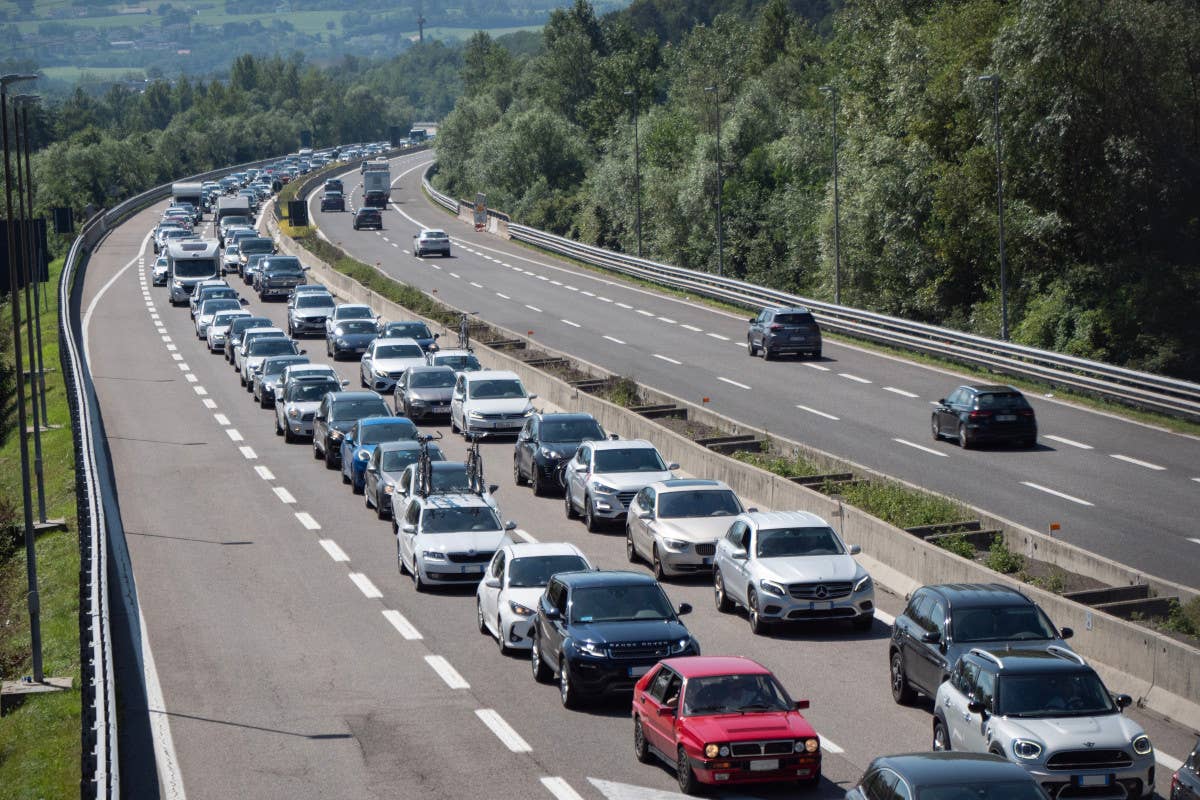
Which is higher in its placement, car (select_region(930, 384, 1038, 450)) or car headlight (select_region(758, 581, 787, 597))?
car headlight (select_region(758, 581, 787, 597))

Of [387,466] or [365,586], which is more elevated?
[387,466]

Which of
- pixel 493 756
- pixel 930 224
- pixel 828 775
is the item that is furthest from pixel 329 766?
pixel 930 224

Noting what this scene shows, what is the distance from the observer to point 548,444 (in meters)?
33.1

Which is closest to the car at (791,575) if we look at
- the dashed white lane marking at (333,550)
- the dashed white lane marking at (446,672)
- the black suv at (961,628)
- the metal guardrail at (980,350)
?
the black suv at (961,628)

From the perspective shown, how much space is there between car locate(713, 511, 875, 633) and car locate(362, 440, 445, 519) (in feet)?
27.7

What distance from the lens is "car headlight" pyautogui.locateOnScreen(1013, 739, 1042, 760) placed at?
14.3 m

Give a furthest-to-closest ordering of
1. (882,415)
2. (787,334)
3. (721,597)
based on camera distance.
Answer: (787,334) < (882,415) < (721,597)

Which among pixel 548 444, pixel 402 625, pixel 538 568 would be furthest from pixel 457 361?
pixel 538 568

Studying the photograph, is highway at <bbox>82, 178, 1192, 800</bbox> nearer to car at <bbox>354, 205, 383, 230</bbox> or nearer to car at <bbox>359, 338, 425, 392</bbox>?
car at <bbox>359, 338, 425, 392</bbox>

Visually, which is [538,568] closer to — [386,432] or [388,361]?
[386,432]

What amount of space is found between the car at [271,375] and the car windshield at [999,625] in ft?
98.8

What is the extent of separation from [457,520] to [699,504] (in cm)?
375

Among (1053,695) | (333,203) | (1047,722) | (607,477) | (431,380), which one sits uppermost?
(1053,695)

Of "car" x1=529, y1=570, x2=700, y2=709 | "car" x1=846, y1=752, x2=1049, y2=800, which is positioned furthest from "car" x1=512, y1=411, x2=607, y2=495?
"car" x1=846, y1=752, x2=1049, y2=800
